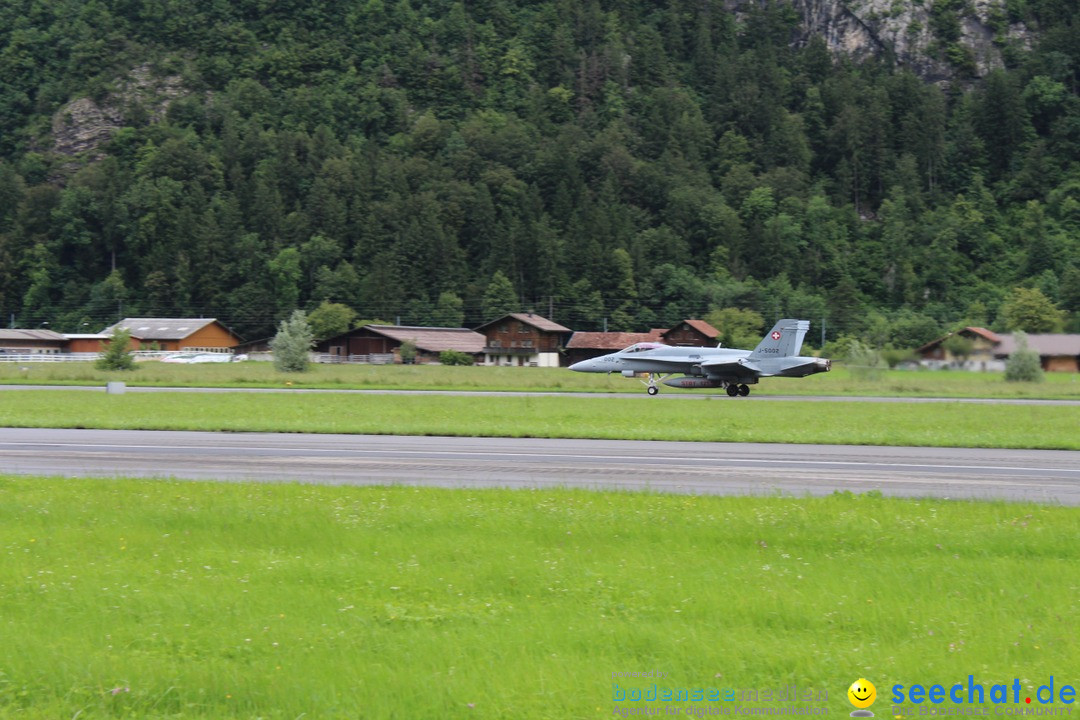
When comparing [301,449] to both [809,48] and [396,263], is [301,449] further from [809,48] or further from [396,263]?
[809,48]

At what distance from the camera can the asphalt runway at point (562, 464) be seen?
17.0 meters

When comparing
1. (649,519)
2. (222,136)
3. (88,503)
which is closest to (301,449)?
(88,503)

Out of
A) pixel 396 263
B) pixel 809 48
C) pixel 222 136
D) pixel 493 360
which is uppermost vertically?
pixel 809 48

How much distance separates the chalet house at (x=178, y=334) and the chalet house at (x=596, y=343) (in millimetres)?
40521

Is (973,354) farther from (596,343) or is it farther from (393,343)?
(393,343)

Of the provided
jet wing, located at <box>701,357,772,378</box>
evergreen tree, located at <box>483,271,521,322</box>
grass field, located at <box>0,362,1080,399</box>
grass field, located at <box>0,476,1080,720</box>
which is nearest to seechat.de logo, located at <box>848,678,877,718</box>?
grass field, located at <box>0,476,1080,720</box>

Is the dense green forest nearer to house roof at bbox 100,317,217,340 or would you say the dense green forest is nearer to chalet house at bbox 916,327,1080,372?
house roof at bbox 100,317,217,340

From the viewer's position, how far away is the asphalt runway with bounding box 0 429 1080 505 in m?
17.0

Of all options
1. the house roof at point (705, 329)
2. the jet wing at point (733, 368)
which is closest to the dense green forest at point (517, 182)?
the house roof at point (705, 329)

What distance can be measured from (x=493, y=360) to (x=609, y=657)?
3887 inches

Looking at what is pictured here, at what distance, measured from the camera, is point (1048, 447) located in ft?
79.9

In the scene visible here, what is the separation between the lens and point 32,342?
110938 mm

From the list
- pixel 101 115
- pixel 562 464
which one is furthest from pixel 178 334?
pixel 562 464

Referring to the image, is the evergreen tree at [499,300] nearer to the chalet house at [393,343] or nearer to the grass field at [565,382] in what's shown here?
the chalet house at [393,343]
